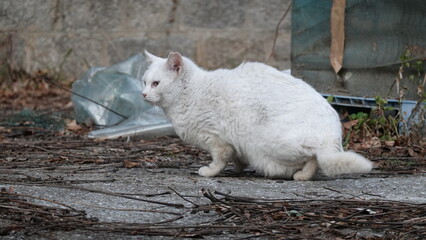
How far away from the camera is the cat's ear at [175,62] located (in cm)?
485

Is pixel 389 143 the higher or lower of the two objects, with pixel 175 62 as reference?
lower

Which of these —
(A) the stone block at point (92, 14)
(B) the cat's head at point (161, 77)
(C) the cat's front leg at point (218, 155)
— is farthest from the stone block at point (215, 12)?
(C) the cat's front leg at point (218, 155)

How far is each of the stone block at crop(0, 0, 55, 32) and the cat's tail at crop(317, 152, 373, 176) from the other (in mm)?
6150

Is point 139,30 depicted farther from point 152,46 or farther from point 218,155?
point 218,155

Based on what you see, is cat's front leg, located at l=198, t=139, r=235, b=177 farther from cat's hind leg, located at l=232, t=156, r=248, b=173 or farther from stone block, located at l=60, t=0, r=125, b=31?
stone block, located at l=60, t=0, r=125, b=31

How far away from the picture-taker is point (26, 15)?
31.8ft

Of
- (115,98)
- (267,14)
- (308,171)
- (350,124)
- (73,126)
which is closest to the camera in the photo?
(308,171)

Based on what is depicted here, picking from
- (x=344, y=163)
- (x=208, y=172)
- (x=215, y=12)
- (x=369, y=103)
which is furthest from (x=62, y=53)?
(x=344, y=163)

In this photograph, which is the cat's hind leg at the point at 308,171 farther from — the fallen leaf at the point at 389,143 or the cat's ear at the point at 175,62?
the fallen leaf at the point at 389,143

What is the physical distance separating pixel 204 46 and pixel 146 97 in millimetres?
4677

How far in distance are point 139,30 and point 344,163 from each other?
19.0 ft

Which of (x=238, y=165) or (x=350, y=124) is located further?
(x=350, y=124)

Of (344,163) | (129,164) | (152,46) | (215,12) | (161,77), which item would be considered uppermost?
(215,12)

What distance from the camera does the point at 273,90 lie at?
15.2ft
